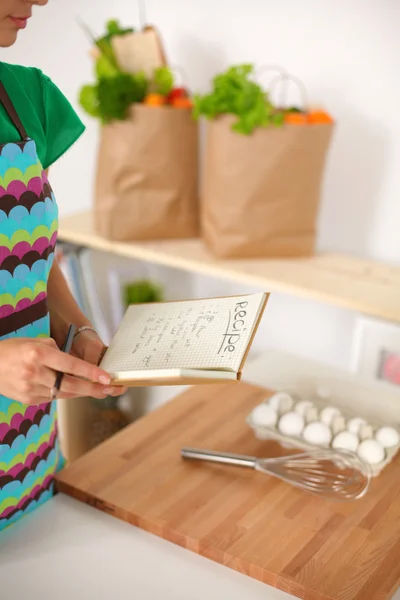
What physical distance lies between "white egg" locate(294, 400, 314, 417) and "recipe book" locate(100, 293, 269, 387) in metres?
0.36

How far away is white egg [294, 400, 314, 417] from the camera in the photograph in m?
1.18

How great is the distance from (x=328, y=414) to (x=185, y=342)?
44 cm

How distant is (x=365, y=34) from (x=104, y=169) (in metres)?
0.67

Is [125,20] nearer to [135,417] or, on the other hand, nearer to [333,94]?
[333,94]

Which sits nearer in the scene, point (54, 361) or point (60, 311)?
point (54, 361)

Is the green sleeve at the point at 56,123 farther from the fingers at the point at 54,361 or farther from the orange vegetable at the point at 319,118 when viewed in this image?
the orange vegetable at the point at 319,118

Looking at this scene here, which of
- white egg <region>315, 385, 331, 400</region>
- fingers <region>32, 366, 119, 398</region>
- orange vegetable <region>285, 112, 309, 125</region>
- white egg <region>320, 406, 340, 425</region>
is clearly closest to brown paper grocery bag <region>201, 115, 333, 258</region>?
orange vegetable <region>285, 112, 309, 125</region>

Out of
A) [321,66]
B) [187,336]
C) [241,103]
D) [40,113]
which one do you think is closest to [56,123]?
[40,113]

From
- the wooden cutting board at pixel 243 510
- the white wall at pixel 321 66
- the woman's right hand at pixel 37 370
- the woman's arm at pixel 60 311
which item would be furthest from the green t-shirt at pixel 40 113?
the white wall at pixel 321 66

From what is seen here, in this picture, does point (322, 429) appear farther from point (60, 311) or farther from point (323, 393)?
point (60, 311)

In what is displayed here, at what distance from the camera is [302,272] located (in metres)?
1.55

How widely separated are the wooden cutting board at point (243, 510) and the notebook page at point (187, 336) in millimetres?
270

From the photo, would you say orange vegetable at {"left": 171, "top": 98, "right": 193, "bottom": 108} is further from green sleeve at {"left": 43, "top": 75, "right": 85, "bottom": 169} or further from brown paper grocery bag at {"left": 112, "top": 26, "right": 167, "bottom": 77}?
green sleeve at {"left": 43, "top": 75, "right": 85, "bottom": 169}

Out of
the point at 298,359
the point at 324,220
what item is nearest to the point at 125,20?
the point at 324,220
